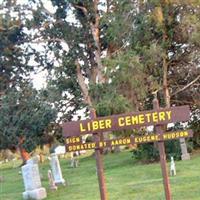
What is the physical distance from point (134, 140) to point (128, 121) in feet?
1.43

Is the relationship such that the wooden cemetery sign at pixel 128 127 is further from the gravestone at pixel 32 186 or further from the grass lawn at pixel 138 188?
the gravestone at pixel 32 186

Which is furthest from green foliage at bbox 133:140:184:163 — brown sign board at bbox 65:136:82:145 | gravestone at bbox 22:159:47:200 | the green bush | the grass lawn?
brown sign board at bbox 65:136:82:145

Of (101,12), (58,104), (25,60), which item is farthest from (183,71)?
(25,60)

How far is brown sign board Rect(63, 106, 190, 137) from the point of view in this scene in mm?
10516

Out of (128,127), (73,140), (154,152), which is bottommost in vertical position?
(154,152)

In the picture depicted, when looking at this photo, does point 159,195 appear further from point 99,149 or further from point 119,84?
point 119,84

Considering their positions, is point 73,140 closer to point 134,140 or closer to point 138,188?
point 134,140

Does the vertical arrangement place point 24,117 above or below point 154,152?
above

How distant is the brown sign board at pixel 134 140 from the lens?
34.7 feet

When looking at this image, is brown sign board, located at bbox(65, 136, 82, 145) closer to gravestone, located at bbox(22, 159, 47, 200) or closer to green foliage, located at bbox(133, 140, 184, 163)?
gravestone, located at bbox(22, 159, 47, 200)

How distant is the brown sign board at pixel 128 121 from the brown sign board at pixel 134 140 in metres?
0.25

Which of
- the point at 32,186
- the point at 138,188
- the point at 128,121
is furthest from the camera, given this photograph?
the point at 32,186

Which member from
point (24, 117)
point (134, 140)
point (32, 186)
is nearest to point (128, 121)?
point (134, 140)

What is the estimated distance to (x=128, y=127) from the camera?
1076 cm
